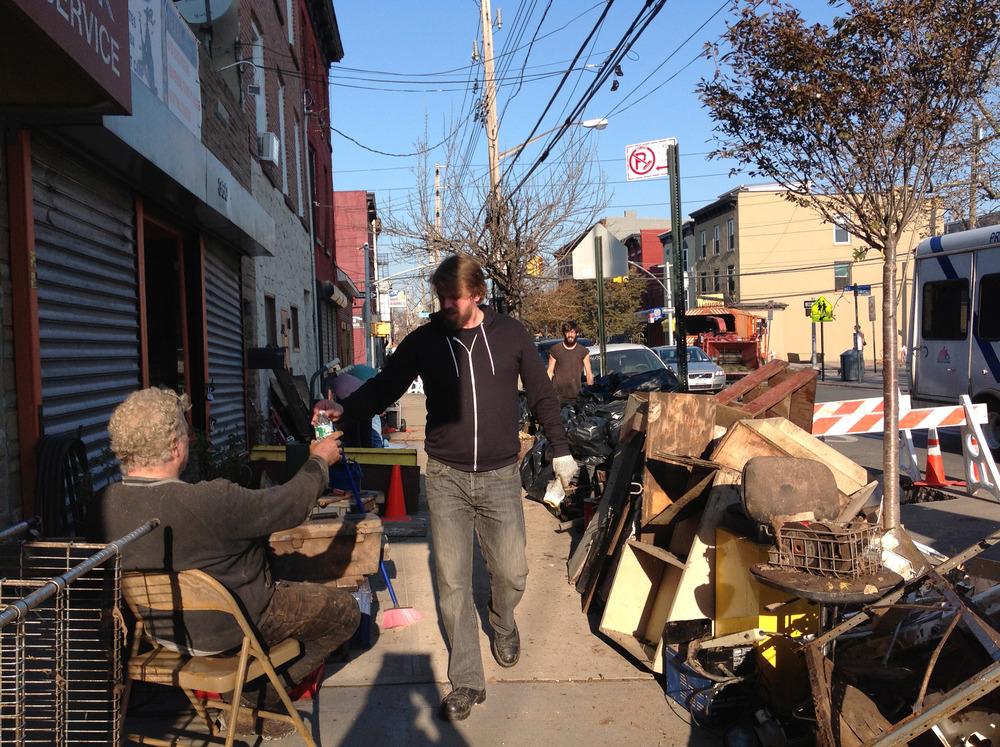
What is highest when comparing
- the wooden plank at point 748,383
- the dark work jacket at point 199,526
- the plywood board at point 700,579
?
the wooden plank at point 748,383

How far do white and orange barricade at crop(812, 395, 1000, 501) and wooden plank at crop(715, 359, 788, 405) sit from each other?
4.94ft

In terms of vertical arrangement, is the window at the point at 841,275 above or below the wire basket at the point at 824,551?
above

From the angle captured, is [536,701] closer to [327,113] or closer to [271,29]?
[271,29]

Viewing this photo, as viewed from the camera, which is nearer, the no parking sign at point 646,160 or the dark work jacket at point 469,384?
the dark work jacket at point 469,384

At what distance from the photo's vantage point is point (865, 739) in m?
2.76

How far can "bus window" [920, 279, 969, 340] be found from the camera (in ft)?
40.4

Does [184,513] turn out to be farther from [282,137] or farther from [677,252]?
[282,137]

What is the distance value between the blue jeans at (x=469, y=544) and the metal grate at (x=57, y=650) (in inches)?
62.5

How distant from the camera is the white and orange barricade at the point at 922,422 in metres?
7.55

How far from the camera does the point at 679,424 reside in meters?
4.79

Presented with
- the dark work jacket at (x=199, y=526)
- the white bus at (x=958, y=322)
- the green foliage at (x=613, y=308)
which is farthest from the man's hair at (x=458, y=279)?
the green foliage at (x=613, y=308)

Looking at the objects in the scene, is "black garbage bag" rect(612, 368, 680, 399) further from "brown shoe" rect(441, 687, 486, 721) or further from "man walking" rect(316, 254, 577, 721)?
"brown shoe" rect(441, 687, 486, 721)

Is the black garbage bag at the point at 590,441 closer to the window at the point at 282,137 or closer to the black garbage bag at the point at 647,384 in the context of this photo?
the black garbage bag at the point at 647,384

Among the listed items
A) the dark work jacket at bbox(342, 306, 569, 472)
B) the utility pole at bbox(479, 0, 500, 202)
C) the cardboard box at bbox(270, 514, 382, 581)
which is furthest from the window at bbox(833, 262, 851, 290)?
the cardboard box at bbox(270, 514, 382, 581)
